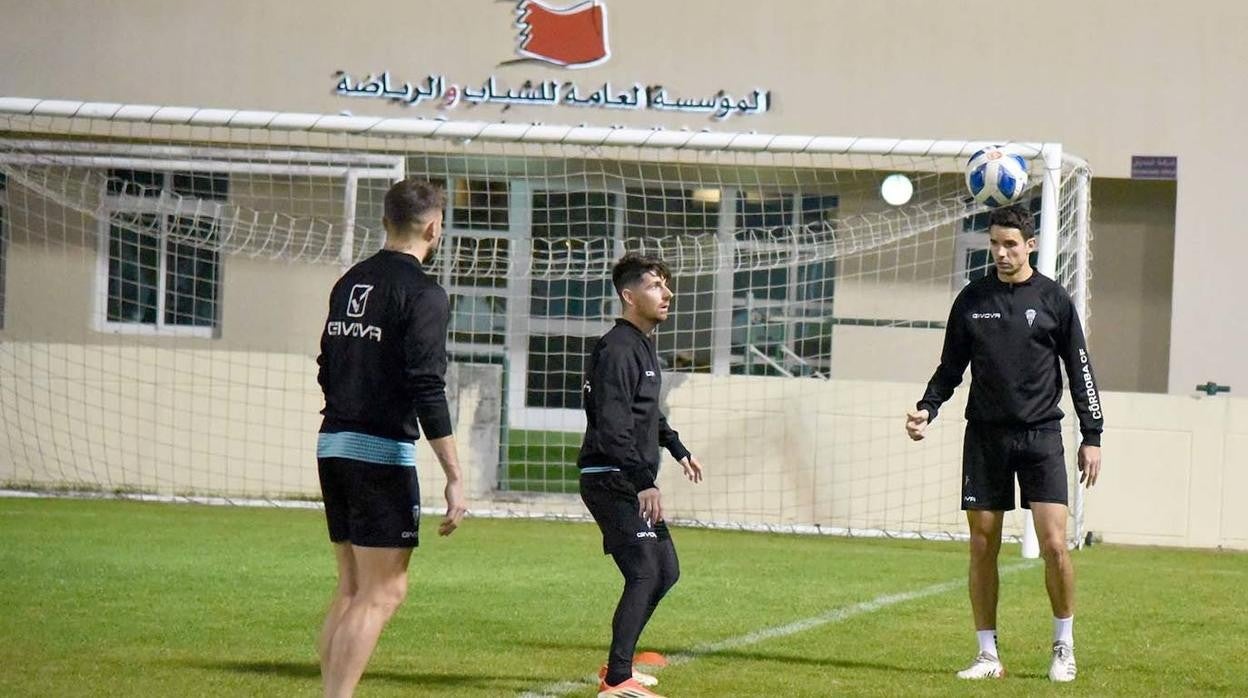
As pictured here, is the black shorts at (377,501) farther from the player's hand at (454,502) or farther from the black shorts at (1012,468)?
the black shorts at (1012,468)

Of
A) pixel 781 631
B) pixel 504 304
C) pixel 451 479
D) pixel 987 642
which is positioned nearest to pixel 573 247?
pixel 504 304

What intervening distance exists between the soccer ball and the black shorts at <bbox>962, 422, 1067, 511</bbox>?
4.26 metres

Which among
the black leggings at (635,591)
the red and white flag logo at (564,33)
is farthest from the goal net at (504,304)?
the black leggings at (635,591)

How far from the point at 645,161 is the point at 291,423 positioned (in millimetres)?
4204

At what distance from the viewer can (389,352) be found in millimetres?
5438

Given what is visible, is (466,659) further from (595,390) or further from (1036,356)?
(1036,356)

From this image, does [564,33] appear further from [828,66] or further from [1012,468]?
[1012,468]

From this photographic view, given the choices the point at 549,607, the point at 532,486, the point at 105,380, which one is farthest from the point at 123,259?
the point at 549,607

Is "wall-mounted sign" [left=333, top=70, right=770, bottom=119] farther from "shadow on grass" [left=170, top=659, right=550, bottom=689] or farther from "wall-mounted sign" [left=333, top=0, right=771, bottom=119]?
"shadow on grass" [left=170, top=659, right=550, bottom=689]

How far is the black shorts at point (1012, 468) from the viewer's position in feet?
23.7

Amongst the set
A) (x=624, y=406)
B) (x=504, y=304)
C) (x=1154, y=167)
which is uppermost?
(x=1154, y=167)

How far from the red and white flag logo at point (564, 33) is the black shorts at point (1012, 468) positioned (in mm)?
11362

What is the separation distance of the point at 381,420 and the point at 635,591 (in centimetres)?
144

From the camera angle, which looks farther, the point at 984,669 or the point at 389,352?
the point at 984,669
